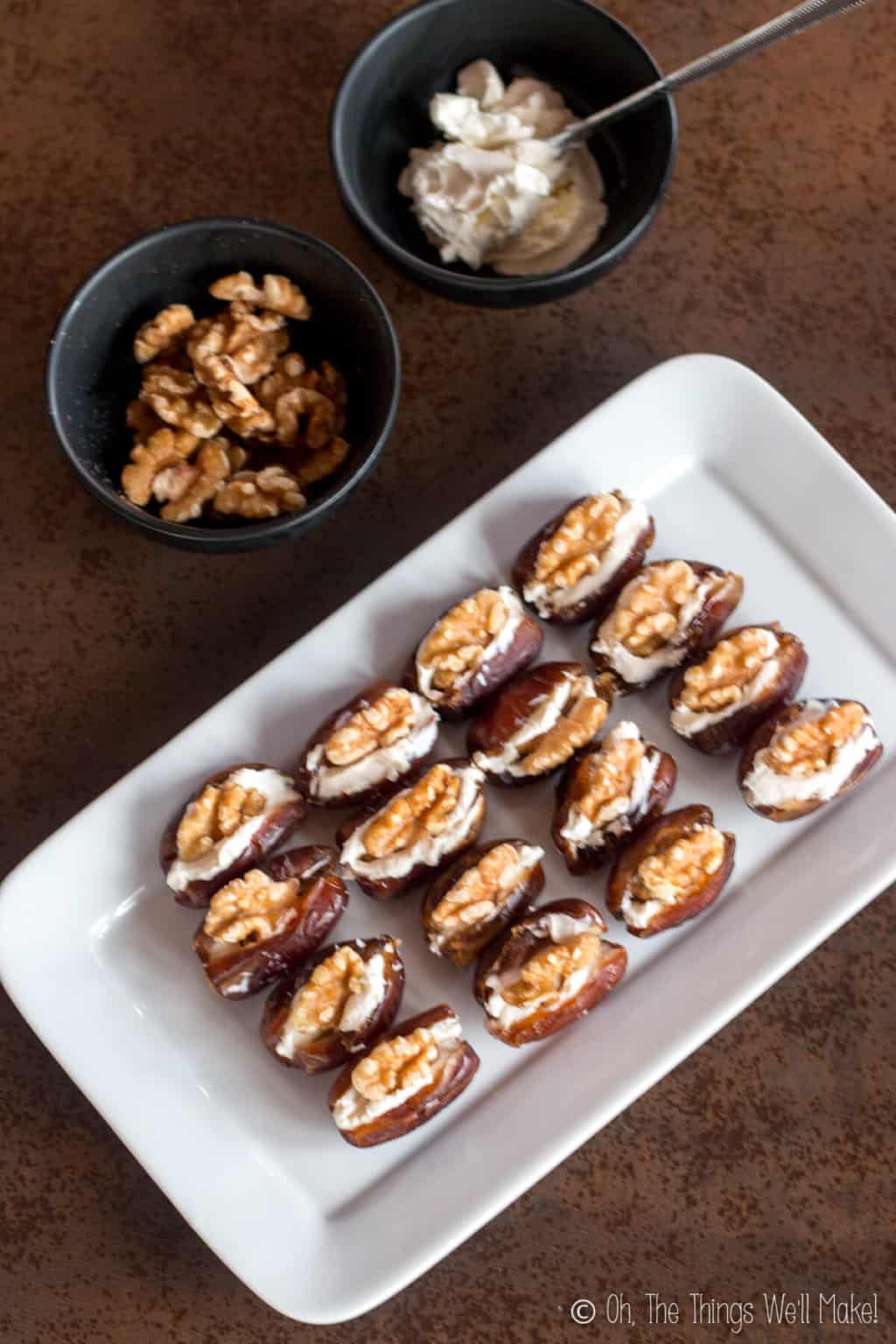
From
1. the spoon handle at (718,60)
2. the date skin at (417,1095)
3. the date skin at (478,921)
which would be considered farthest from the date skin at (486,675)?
the spoon handle at (718,60)

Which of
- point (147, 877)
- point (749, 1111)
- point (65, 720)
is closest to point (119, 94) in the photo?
point (65, 720)

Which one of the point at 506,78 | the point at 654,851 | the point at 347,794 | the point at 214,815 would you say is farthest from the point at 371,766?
the point at 506,78

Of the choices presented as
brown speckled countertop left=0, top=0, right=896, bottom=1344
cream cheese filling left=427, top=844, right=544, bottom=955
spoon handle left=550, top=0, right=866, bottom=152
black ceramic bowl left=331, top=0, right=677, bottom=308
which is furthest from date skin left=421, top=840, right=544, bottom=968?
spoon handle left=550, top=0, right=866, bottom=152

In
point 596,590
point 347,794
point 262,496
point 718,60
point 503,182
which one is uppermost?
point 718,60

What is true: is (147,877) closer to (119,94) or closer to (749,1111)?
(749,1111)

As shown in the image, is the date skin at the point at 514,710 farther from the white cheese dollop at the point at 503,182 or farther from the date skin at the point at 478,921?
the white cheese dollop at the point at 503,182

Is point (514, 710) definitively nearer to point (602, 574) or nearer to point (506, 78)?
point (602, 574)

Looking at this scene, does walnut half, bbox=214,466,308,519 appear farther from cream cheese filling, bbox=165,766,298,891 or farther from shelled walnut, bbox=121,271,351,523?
cream cheese filling, bbox=165,766,298,891
